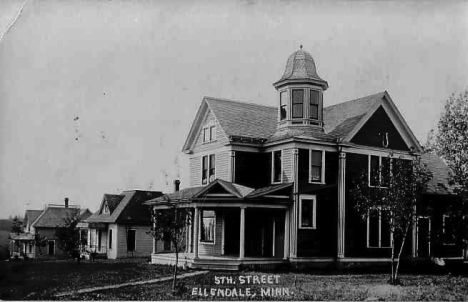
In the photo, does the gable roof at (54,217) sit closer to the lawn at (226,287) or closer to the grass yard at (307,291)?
the lawn at (226,287)

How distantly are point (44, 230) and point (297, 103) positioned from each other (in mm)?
8578

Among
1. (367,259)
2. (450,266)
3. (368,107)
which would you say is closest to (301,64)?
(368,107)

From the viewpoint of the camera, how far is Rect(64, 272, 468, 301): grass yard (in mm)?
14414

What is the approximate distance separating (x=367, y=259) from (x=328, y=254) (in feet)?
4.14

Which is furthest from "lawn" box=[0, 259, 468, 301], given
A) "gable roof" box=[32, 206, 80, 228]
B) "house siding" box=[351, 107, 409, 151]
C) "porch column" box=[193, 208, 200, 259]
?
"house siding" box=[351, 107, 409, 151]

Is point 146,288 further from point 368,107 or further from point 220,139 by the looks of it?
point 368,107

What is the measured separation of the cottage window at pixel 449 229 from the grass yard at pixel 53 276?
7.70 meters

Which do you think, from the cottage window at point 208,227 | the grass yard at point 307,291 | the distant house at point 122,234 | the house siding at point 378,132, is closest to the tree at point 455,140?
the house siding at point 378,132

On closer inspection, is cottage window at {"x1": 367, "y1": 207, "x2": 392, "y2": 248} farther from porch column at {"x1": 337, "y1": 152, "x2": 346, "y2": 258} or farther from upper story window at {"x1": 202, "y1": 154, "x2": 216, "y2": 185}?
upper story window at {"x1": 202, "y1": 154, "x2": 216, "y2": 185}

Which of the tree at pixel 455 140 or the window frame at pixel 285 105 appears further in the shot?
the window frame at pixel 285 105

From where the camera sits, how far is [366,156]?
63.8 feet

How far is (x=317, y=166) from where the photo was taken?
18.7 metres

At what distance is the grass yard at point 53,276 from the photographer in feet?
47.7

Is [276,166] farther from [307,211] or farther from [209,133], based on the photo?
[209,133]
